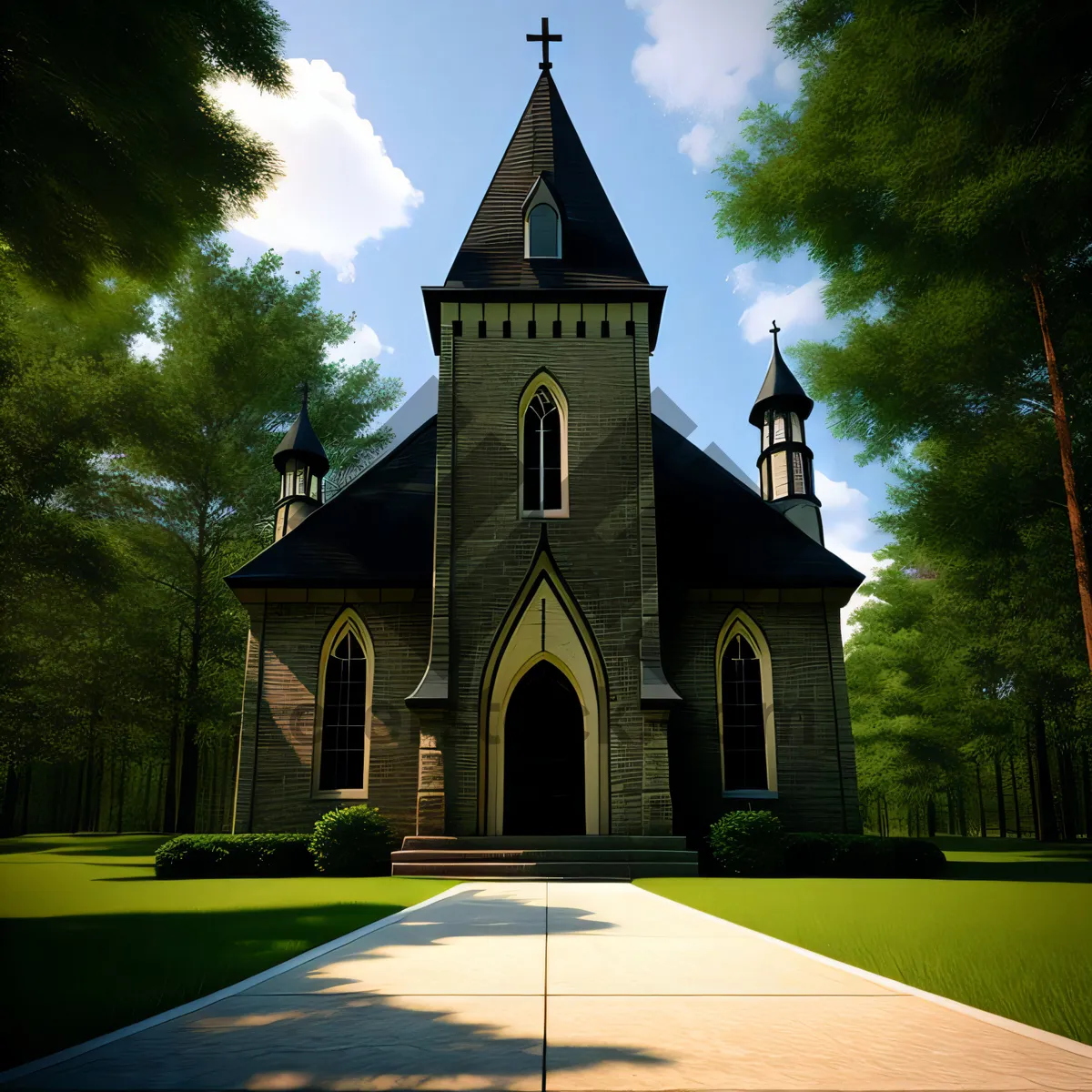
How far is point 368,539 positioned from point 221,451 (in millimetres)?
10938

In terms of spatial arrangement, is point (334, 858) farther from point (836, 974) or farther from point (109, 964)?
point (836, 974)

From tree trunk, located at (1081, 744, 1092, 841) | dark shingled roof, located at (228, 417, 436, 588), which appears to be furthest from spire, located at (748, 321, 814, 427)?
tree trunk, located at (1081, 744, 1092, 841)

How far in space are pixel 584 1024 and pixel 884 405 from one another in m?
15.6

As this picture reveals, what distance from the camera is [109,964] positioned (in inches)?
213

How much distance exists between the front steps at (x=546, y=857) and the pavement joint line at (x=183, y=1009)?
7.85m

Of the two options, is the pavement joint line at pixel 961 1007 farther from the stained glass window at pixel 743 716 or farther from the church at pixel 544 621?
the stained glass window at pixel 743 716

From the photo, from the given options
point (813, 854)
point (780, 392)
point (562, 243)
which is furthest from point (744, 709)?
point (562, 243)

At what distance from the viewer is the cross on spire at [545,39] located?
21.8 meters

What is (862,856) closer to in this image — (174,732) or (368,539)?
(368,539)

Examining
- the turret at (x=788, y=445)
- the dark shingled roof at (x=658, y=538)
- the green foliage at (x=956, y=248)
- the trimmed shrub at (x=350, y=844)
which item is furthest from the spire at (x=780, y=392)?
the trimmed shrub at (x=350, y=844)

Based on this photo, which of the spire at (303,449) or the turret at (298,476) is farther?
the spire at (303,449)

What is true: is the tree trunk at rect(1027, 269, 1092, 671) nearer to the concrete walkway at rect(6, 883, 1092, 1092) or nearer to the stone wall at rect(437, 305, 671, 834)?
the concrete walkway at rect(6, 883, 1092, 1092)

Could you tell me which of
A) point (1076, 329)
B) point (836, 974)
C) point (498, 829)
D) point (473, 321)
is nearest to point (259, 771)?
point (498, 829)

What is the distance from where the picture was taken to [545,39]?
21.9 meters
